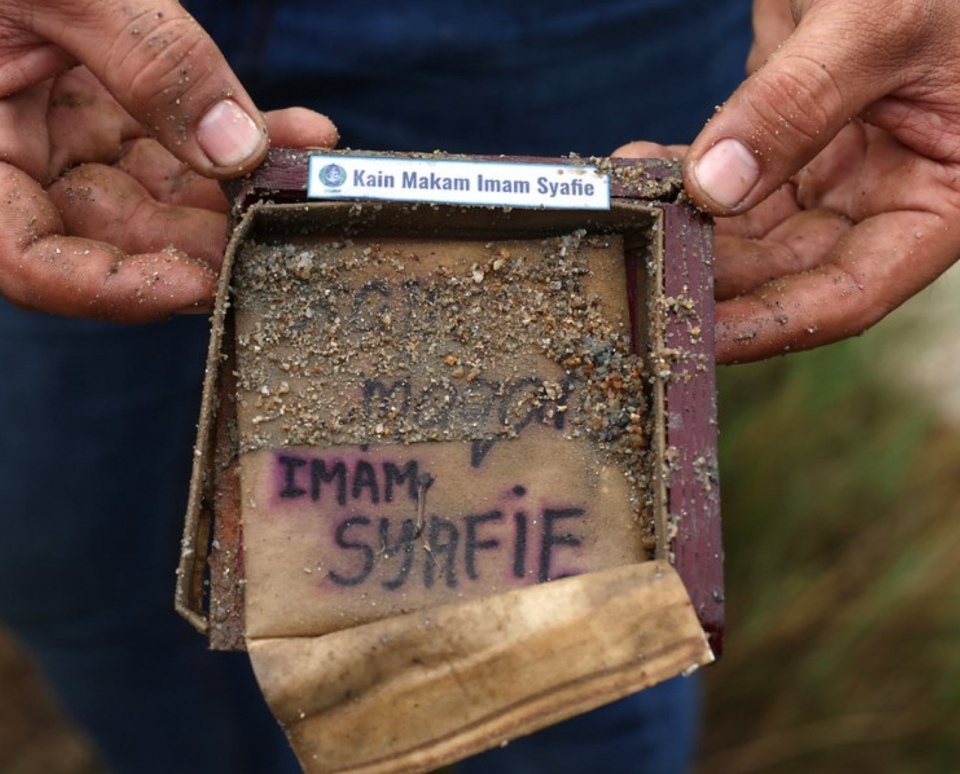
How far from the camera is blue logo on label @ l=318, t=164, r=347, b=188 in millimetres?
970

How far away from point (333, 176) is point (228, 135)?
12 centimetres

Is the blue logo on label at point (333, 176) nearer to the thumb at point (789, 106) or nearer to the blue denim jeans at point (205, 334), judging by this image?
the thumb at point (789, 106)

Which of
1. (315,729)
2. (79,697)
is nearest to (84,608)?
(79,697)

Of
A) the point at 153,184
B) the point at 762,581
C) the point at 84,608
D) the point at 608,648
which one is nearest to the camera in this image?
the point at 608,648

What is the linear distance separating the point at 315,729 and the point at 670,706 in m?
1.13

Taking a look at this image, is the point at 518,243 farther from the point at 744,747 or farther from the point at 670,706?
the point at 744,747

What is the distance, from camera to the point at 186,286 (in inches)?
41.8

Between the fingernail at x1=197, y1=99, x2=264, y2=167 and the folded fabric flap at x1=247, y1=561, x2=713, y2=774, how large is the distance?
0.46m

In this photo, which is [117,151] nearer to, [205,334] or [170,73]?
[170,73]

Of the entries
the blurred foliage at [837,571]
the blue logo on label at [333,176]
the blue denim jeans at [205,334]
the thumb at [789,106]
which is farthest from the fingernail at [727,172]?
the blurred foliage at [837,571]

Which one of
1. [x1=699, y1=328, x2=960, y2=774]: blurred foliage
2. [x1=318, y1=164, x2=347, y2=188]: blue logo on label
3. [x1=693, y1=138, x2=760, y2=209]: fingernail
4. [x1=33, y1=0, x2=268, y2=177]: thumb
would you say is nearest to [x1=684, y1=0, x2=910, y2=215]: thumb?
[x1=693, y1=138, x2=760, y2=209]: fingernail

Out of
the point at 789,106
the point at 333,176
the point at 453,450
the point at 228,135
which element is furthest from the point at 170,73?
the point at 789,106

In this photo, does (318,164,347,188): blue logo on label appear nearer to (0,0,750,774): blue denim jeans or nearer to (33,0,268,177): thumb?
(33,0,268,177): thumb

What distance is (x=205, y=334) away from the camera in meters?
1.59
